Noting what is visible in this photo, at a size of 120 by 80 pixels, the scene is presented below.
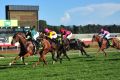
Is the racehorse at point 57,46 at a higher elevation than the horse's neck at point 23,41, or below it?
below

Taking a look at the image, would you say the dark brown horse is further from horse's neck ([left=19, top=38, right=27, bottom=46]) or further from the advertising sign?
the advertising sign

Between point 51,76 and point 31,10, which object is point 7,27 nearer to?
point 31,10

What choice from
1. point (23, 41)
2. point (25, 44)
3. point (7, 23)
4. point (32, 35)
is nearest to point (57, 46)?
point (32, 35)

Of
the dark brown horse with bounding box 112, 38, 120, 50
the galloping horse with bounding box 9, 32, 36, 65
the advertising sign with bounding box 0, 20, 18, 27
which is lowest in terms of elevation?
the advertising sign with bounding box 0, 20, 18, 27

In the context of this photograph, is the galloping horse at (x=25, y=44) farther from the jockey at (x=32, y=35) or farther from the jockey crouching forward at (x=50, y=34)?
the jockey crouching forward at (x=50, y=34)

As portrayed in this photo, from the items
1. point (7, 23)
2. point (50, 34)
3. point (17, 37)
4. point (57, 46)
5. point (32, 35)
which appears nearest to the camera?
point (17, 37)

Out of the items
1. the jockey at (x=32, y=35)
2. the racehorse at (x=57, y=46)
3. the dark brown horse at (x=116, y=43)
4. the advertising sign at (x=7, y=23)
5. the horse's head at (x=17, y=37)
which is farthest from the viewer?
the advertising sign at (x=7, y=23)

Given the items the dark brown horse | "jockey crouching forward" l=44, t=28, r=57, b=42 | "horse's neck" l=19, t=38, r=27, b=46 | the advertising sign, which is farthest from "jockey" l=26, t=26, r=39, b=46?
the advertising sign

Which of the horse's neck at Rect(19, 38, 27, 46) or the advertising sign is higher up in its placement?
the horse's neck at Rect(19, 38, 27, 46)

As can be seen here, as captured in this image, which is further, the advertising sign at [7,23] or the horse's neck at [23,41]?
the advertising sign at [7,23]

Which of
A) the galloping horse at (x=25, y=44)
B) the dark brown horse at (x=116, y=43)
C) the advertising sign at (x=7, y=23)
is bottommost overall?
the advertising sign at (x=7, y=23)

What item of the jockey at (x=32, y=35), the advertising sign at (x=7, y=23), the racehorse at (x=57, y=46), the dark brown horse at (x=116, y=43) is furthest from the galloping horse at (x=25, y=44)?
the advertising sign at (x=7, y=23)

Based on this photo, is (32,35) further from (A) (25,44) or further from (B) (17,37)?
(B) (17,37)

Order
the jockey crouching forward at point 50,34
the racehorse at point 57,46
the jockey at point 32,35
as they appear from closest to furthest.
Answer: the jockey at point 32,35 → the racehorse at point 57,46 → the jockey crouching forward at point 50,34
